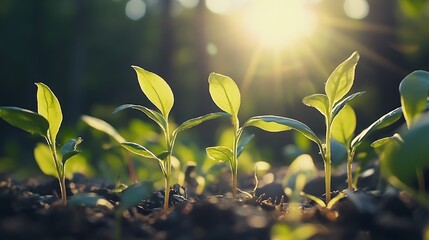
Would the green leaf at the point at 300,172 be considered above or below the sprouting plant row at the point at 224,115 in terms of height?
below

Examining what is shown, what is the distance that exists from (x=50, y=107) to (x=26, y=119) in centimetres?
14

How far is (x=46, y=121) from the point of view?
4.94 ft

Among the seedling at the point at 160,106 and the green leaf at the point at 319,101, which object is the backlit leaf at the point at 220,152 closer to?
the seedling at the point at 160,106

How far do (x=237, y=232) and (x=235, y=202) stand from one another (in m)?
0.40

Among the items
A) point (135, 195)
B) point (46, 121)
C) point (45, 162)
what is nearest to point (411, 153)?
point (135, 195)

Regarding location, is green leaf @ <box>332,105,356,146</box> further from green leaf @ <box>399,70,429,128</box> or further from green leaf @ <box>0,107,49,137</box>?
green leaf @ <box>0,107,49,137</box>

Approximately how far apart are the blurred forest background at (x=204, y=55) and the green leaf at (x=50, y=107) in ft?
3.33

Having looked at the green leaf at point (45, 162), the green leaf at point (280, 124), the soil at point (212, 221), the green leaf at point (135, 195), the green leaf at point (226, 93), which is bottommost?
the green leaf at point (45, 162)

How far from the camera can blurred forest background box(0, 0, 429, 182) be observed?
5.32 metres

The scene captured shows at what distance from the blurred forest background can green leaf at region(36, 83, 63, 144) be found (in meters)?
1.01

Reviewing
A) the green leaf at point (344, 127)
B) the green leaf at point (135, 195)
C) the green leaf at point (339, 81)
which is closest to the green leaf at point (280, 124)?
the green leaf at point (339, 81)

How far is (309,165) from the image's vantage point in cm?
136

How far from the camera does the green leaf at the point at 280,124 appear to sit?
1474 millimetres

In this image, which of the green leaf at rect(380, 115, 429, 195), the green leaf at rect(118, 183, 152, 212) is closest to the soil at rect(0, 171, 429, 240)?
the green leaf at rect(118, 183, 152, 212)
